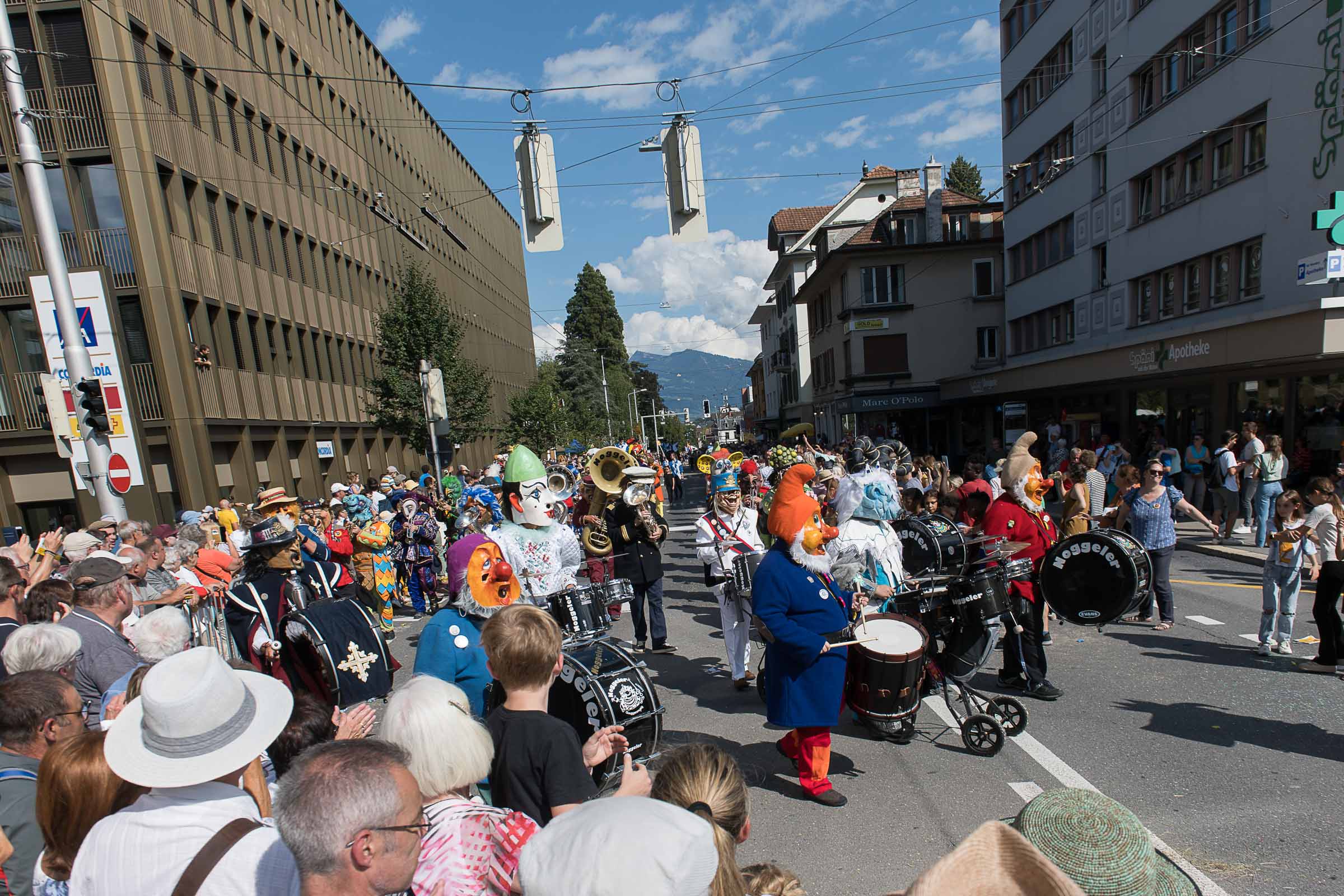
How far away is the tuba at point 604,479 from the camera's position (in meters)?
7.82

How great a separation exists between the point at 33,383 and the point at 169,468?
3717 mm

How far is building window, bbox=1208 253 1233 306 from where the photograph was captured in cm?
1579

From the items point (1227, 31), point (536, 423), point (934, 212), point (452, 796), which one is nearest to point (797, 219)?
point (934, 212)

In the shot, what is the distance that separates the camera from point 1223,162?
15664mm

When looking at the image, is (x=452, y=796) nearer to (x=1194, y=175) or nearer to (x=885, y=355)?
(x=1194, y=175)

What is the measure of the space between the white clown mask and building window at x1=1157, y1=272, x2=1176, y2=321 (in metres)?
19.0

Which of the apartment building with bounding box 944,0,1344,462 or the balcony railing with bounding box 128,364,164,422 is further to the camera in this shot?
the balcony railing with bounding box 128,364,164,422

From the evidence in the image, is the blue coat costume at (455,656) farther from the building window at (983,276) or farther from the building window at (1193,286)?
the building window at (983,276)

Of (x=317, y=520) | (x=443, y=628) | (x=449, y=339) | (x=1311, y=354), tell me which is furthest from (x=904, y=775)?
(x=449, y=339)

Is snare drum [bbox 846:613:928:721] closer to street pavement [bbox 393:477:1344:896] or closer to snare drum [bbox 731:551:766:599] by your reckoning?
street pavement [bbox 393:477:1344:896]

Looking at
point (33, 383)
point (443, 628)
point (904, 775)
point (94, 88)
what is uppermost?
point (94, 88)

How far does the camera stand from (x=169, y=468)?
1686 cm

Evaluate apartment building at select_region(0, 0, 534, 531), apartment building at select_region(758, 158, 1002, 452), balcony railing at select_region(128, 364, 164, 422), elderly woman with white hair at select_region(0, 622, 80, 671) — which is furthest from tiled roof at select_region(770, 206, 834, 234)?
elderly woman with white hair at select_region(0, 622, 80, 671)

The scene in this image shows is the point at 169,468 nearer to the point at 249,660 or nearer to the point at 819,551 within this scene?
the point at 249,660
